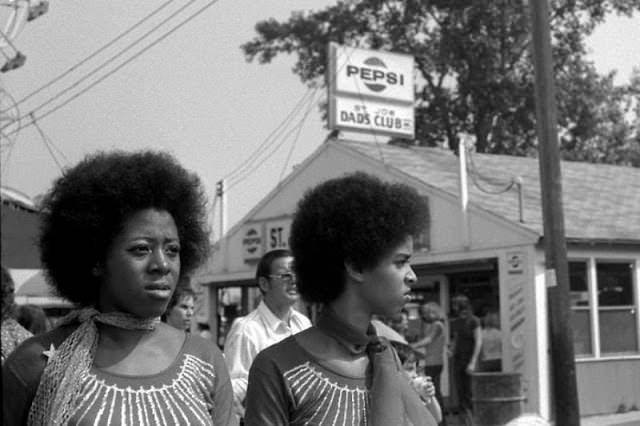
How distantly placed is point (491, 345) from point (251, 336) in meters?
9.54

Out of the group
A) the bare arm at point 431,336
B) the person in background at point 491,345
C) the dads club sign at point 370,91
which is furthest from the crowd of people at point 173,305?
the dads club sign at point 370,91

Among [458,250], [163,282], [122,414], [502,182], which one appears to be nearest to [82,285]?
[163,282]

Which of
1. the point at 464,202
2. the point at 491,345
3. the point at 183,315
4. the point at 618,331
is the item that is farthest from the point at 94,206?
the point at 618,331

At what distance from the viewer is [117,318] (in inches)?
106

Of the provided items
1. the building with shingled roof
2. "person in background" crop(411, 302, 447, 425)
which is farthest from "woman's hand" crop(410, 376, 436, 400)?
the building with shingled roof

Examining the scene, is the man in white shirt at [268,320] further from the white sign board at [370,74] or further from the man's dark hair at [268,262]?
the white sign board at [370,74]

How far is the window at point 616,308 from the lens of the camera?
1554 cm

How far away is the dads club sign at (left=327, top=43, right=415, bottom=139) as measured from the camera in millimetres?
18484

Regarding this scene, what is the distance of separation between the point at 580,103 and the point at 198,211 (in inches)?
1190

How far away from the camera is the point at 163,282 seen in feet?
8.86

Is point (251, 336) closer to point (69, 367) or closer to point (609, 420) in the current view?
point (69, 367)

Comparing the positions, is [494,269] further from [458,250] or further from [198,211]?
[198,211]

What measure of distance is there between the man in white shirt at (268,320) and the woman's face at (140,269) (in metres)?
2.48

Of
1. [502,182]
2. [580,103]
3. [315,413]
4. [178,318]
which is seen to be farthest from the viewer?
[580,103]
